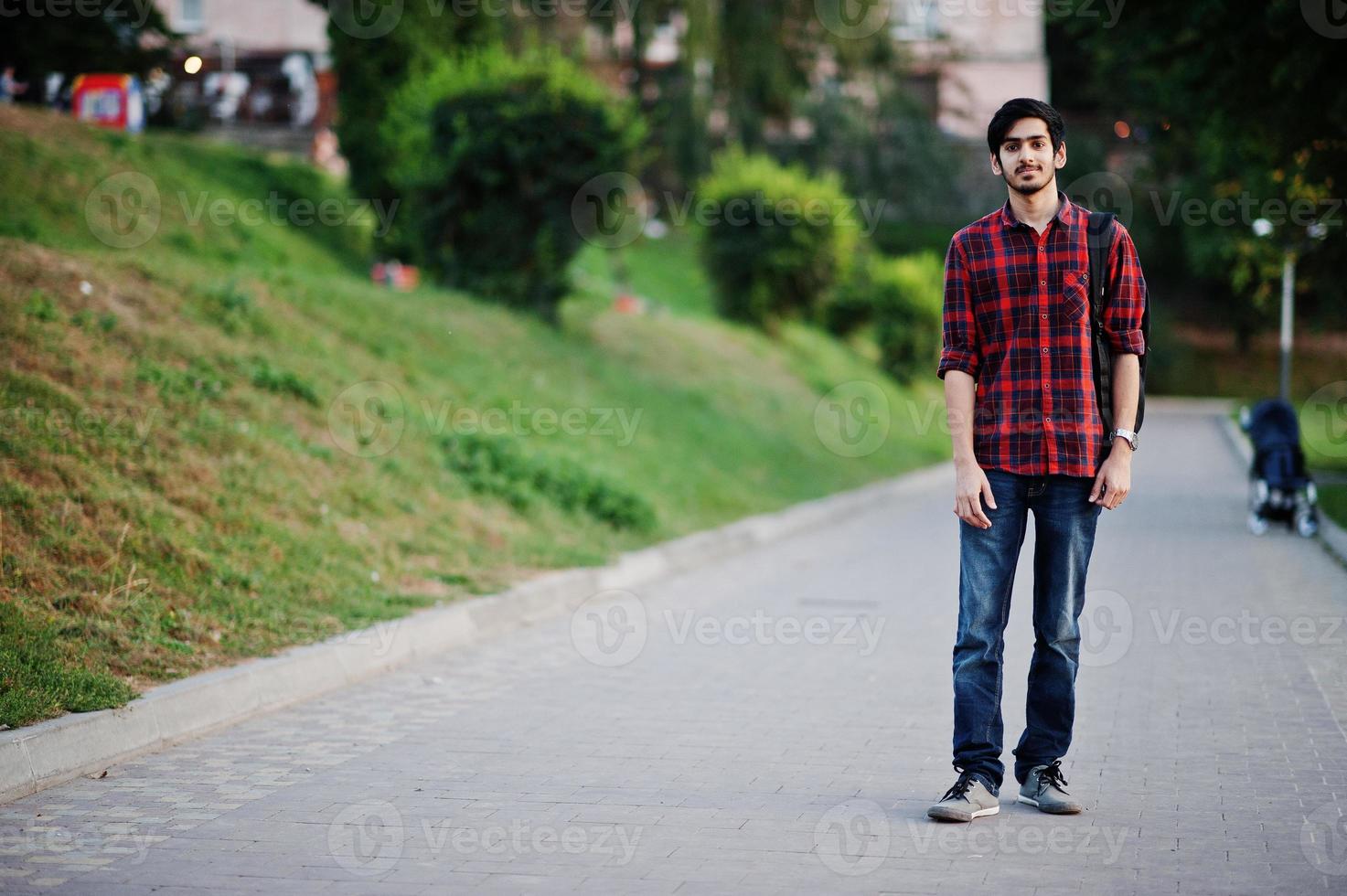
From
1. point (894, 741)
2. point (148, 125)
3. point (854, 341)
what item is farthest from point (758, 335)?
point (894, 741)

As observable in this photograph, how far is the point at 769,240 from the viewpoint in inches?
1162

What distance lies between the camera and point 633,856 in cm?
505

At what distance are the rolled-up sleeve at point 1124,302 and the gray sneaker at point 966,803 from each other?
1613mm

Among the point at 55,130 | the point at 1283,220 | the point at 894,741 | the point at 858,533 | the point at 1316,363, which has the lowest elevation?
the point at 1316,363

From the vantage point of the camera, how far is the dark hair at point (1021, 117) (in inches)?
209

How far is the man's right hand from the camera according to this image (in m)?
5.29

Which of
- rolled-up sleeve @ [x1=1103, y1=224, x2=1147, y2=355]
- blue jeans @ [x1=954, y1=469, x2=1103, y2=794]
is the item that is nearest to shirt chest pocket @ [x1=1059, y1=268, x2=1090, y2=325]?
rolled-up sleeve @ [x1=1103, y1=224, x2=1147, y2=355]

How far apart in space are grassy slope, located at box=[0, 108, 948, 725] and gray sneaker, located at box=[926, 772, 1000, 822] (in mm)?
3568

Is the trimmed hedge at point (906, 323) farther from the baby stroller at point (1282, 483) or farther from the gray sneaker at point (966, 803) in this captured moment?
the gray sneaker at point (966, 803)

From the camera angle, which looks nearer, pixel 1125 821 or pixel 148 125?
pixel 1125 821

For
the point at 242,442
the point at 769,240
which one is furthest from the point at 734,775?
the point at 769,240

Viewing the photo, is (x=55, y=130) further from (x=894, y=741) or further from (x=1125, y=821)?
(x=1125, y=821)

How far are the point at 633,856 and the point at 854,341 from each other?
31967mm

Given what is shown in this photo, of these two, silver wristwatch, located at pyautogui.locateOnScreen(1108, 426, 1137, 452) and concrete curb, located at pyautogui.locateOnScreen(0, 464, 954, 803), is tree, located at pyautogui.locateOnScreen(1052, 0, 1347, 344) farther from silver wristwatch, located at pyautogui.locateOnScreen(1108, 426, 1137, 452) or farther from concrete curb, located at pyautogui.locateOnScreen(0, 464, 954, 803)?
silver wristwatch, located at pyautogui.locateOnScreen(1108, 426, 1137, 452)
